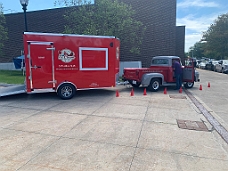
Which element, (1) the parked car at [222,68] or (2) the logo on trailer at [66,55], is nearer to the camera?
(2) the logo on trailer at [66,55]

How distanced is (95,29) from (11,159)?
1067 centimetres

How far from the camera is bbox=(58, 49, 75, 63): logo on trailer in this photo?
26.1 feet

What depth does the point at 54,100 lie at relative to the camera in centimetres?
802

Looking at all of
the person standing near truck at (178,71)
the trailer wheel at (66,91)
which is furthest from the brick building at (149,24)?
the trailer wheel at (66,91)

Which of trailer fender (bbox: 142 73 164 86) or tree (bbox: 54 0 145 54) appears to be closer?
trailer fender (bbox: 142 73 164 86)

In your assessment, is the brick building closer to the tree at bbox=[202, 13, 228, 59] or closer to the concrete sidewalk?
the concrete sidewalk

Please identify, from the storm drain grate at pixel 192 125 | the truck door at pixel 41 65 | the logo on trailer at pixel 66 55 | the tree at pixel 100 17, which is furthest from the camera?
the tree at pixel 100 17

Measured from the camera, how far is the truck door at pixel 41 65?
7.53 meters

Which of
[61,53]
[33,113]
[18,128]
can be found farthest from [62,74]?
[18,128]

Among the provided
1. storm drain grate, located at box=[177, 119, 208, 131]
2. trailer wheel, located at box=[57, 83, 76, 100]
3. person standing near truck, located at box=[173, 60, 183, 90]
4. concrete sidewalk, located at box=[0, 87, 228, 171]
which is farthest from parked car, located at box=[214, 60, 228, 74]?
trailer wheel, located at box=[57, 83, 76, 100]

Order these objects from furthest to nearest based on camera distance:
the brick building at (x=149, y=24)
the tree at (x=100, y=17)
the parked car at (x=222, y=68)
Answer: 1. the parked car at (x=222, y=68)
2. the brick building at (x=149, y=24)
3. the tree at (x=100, y=17)

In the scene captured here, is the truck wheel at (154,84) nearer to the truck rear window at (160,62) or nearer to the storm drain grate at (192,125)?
the truck rear window at (160,62)

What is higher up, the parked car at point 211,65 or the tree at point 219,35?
the tree at point 219,35

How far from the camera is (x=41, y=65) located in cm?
771
